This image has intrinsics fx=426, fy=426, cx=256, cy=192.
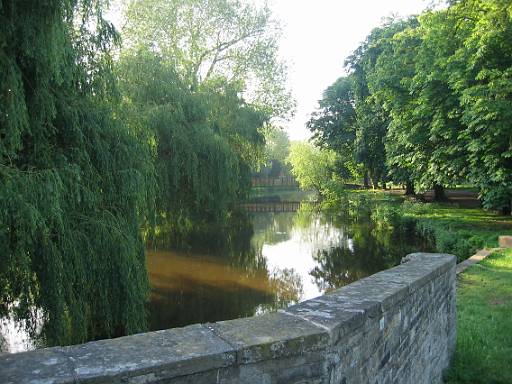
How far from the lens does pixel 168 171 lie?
10938 millimetres

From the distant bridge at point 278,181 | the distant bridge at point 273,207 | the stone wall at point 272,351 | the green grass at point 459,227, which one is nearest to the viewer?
the stone wall at point 272,351

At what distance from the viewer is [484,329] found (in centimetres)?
564

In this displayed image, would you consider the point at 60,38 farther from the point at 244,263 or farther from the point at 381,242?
the point at 381,242

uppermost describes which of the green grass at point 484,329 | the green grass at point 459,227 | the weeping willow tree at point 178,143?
the weeping willow tree at point 178,143

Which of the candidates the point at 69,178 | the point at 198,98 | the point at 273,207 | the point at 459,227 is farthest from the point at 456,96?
the point at 273,207

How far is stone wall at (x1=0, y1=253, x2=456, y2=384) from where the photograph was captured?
173cm

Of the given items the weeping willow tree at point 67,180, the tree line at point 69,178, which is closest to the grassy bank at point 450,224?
the tree line at point 69,178

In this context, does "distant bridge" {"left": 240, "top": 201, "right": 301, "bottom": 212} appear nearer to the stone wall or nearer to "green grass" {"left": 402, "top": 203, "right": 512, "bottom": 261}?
"green grass" {"left": 402, "top": 203, "right": 512, "bottom": 261}

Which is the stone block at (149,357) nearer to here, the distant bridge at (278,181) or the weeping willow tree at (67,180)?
the weeping willow tree at (67,180)

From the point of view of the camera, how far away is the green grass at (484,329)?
15.3 feet

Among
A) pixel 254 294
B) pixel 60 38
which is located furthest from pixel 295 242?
pixel 60 38

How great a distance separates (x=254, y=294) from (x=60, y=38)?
768cm

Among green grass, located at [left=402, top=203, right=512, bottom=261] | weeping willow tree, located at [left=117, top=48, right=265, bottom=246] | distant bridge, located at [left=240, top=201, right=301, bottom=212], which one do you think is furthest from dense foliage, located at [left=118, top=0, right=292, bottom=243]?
distant bridge, located at [left=240, top=201, right=301, bottom=212]

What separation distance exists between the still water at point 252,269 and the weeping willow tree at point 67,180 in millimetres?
831
